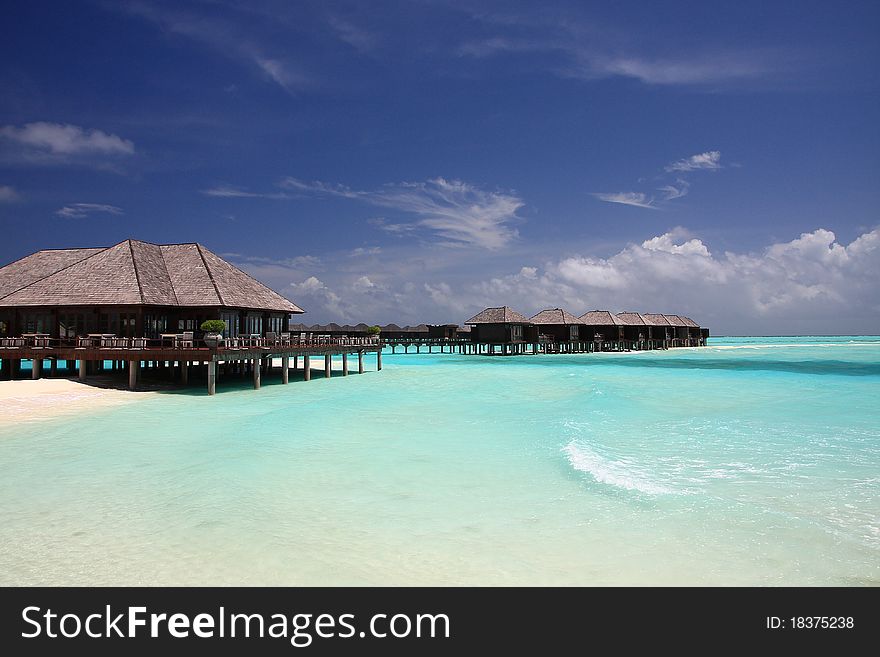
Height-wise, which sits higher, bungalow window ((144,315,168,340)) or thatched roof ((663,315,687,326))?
thatched roof ((663,315,687,326))

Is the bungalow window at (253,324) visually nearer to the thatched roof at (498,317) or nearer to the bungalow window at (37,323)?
the bungalow window at (37,323)

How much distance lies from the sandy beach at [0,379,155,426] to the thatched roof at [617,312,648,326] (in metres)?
73.0

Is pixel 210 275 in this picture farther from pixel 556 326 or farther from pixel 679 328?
pixel 679 328

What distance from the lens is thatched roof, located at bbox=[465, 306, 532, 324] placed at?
6869 centimetres

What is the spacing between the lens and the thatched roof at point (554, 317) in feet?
247

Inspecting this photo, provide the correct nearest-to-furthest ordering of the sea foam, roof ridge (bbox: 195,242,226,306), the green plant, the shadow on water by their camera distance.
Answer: the sea foam < the green plant < roof ridge (bbox: 195,242,226,306) < the shadow on water

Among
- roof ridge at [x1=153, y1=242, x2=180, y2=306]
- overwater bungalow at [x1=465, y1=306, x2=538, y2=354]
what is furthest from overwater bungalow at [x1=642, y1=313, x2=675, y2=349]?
roof ridge at [x1=153, y1=242, x2=180, y2=306]

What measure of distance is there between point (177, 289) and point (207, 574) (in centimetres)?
2708

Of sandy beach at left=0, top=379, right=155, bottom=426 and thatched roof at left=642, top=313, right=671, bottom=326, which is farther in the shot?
thatched roof at left=642, top=313, right=671, bottom=326

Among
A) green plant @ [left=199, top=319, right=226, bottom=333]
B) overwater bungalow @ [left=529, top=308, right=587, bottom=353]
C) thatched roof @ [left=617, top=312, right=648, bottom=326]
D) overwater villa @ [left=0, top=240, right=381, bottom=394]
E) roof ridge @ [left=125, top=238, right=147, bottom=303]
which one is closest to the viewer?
overwater villa @ [left=0, top=240, right=381, bottom=394]

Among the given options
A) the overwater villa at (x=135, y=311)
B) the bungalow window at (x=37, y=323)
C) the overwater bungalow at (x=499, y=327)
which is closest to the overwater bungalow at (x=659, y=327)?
the overwater bungalow at (x=499, y=327)

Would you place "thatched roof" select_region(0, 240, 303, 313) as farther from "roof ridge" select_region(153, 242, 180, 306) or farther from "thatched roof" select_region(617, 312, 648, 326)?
"thatched roof" select_region(617, 312, 648, 326)
